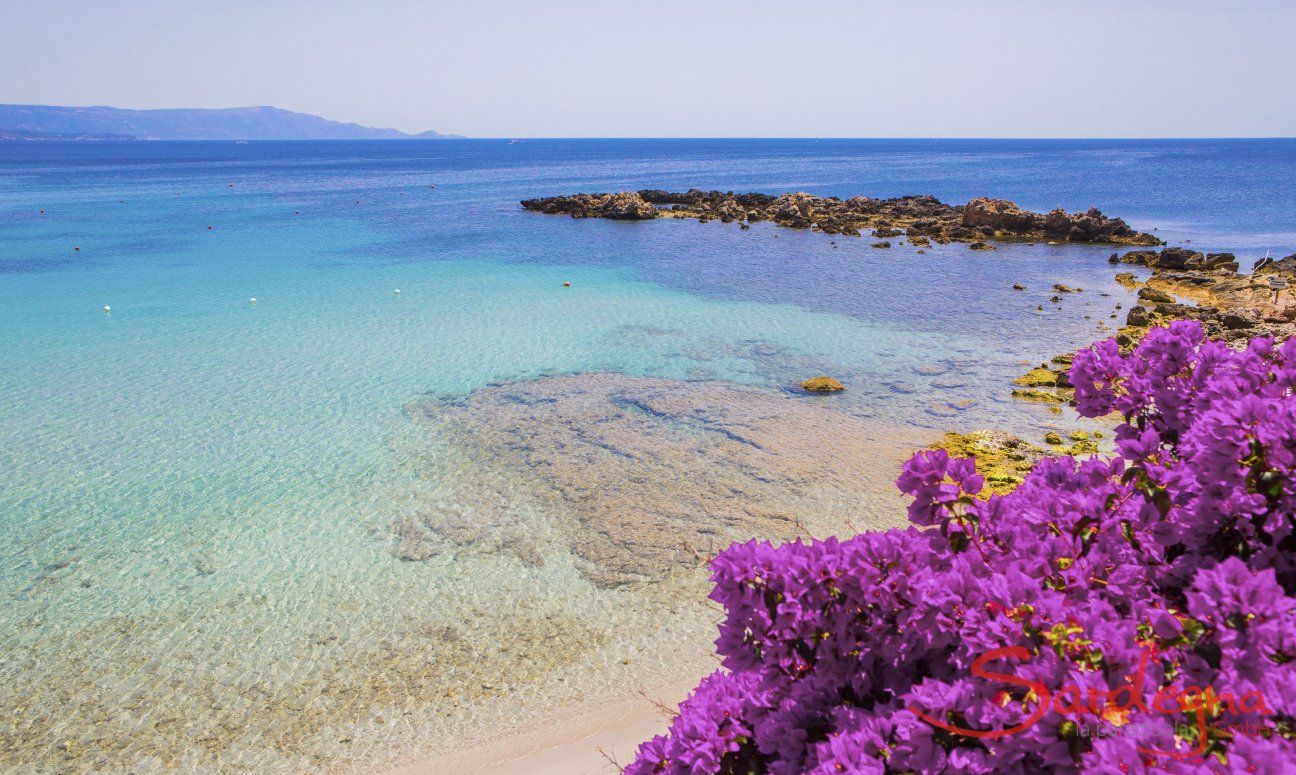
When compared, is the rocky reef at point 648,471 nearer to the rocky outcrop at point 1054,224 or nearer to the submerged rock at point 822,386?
the submerged rock at point 822,386

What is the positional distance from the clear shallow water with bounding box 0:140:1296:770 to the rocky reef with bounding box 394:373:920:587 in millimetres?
564

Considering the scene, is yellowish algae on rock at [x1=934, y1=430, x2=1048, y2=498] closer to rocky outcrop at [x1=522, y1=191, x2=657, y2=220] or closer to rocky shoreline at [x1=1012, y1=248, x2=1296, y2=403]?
rocky shoreline at [x1=1012, y1=248, x2=1296, y2=403]

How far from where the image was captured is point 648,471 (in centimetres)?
1579

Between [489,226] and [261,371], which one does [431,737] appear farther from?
[489,226]

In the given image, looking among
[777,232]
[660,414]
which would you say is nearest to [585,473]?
[660,414]

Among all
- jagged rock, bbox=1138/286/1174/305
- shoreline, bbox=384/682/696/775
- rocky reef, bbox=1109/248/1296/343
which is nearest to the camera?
shoreline, bbox=384/682/696/775

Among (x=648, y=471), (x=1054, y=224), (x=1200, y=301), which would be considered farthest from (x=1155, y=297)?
(x=648, y=471)

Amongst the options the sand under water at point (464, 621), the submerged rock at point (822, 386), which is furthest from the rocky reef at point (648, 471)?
the submerged rock at point (822, 386)

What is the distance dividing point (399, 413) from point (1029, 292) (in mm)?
27317

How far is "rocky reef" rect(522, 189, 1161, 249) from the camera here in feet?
161

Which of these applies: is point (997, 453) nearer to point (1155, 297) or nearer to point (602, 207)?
point (1155, 297)

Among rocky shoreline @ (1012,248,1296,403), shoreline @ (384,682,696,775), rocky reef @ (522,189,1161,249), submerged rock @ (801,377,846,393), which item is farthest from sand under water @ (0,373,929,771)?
rocky reef @ (522,189,1161,249)

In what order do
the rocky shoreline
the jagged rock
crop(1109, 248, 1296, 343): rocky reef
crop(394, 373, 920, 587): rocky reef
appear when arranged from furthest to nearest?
the jagged rock
crop(1109, 248, 1296, 343): rocky reef
the rocky shoreline
crop(394, 373, 920, 587): rocky reef

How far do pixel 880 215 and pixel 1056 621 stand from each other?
61388 mm
